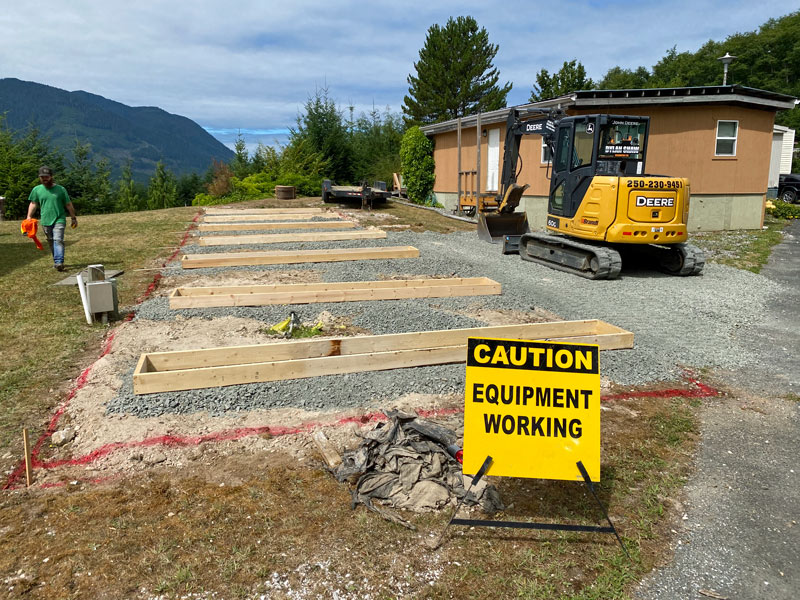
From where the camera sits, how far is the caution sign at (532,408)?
11.9 feet

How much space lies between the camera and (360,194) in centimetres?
2338

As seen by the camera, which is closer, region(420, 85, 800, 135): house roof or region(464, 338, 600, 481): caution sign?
region(464, 338, 600, 481): caution sign

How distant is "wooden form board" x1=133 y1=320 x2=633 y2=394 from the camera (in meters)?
5.46

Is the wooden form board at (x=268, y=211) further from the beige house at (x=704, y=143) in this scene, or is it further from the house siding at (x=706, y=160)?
the house siding at (x=706, y=160)

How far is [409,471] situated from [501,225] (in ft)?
38.0

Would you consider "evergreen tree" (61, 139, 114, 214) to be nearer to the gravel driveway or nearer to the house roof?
the house roof

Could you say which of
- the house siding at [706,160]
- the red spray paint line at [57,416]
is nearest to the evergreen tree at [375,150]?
the house siding at [706,160]

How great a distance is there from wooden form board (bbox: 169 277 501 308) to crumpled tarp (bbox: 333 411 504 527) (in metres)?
4.55

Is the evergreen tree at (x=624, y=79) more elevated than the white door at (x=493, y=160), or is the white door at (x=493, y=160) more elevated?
the evergreen tree at (x=624, y=79)

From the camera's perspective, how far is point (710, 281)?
11.2 m

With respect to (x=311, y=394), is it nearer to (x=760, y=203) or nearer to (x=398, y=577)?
(x=398, y=577)

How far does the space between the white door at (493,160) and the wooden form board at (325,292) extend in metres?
12.2

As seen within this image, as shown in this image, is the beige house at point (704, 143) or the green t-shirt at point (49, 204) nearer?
the green t-shirt at point (49, 204)

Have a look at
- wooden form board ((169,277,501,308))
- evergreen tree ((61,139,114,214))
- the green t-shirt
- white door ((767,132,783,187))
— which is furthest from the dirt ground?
evergreen tree ((61,139,114,214))
